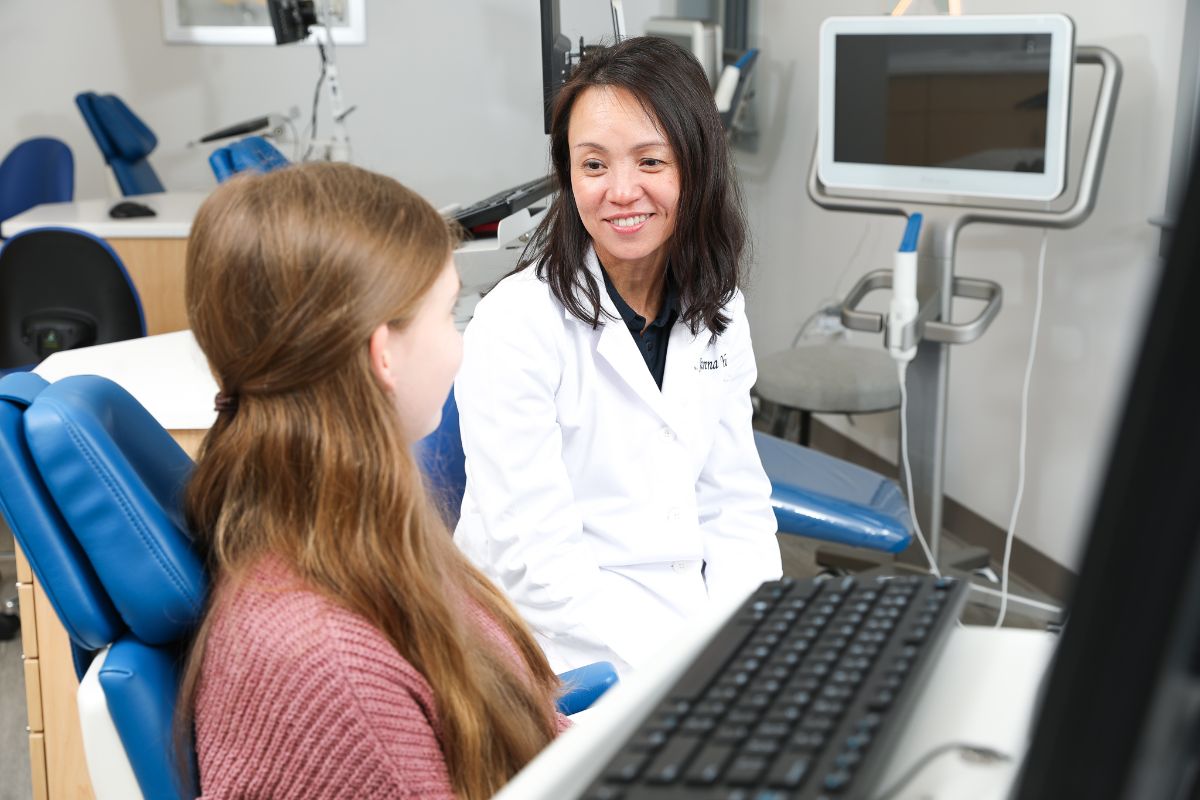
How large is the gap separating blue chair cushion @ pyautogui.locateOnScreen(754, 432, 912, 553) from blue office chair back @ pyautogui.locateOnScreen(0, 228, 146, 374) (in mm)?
1441

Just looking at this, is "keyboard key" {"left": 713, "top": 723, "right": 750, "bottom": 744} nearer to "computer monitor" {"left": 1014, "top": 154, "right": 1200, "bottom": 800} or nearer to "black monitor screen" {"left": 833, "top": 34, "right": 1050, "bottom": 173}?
"computer monitor" {"left": 1014, "top": 154, "right": 1200, "bottom": 800}

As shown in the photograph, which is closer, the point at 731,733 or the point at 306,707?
the point at 731,733

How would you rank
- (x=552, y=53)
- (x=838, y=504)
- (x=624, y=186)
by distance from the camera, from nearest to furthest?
(x=624, y=186) < (x=552, y=53) < (x=838, y=504)

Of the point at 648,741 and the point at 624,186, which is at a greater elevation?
the point at 624,186

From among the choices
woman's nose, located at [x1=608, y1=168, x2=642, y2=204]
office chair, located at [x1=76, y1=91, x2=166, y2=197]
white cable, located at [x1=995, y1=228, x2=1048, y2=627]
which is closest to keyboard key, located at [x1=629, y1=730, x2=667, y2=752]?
woman's nose, located at [x1=608, y1=168, x2=642, y2=204]

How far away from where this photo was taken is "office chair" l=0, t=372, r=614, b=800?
2.80ft

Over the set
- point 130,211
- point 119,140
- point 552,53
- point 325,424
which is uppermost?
point 552,53

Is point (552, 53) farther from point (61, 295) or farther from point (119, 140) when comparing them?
point (119, 140)

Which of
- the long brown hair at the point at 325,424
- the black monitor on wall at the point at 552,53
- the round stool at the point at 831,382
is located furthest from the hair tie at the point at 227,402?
the round stool at the point at 831,382

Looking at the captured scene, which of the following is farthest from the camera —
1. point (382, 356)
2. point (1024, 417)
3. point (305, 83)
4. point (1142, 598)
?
point (305, 83)

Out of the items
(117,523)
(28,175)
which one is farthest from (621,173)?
(28,175)

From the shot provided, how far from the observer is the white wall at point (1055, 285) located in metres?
2.47

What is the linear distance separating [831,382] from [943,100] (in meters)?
0.69

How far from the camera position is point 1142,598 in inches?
11.6
